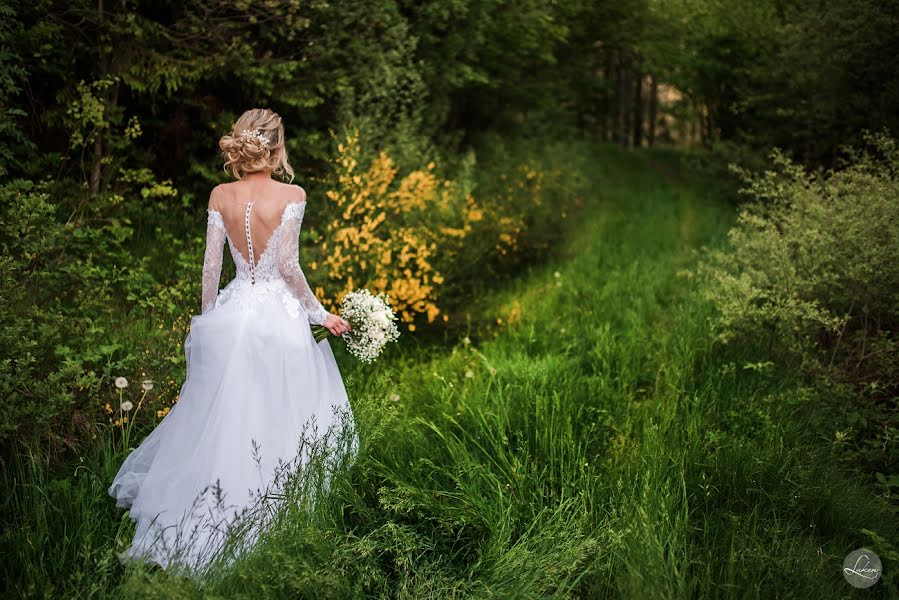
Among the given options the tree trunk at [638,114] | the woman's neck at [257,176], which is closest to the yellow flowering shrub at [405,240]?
the woman's neck at [257,176]

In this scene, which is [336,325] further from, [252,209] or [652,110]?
[652,110]

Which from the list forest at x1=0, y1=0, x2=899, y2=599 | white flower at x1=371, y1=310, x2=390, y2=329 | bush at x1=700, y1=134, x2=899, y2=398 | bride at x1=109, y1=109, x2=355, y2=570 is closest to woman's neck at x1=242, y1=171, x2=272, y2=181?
bride at x1=109, y1=109, x2=355, y2=570

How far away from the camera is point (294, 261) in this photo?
375cm

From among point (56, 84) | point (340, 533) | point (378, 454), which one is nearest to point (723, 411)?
point (378, 454)

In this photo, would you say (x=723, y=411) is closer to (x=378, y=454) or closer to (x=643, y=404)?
(x=643, y=404)

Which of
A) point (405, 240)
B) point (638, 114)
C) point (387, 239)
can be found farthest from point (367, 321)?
point (638, 114)

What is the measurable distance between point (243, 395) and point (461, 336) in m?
3.21

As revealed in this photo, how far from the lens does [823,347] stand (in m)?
5.66

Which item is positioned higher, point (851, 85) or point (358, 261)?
point (851, 85)

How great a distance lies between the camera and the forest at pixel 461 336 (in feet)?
10.4

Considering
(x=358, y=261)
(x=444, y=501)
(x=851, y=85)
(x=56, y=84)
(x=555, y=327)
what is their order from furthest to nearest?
(x=851, y=85)
(x=56, y=84)
(x=555, y=327)
(x=358, y=261)
(x=444, y=501)

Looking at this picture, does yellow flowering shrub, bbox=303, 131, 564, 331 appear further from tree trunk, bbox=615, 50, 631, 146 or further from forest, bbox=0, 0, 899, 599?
tree trunk, bbox=615, 50, 631, 146

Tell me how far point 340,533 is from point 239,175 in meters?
1.99

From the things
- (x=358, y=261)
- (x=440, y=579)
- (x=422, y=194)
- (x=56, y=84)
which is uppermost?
(x=56, y=84)
